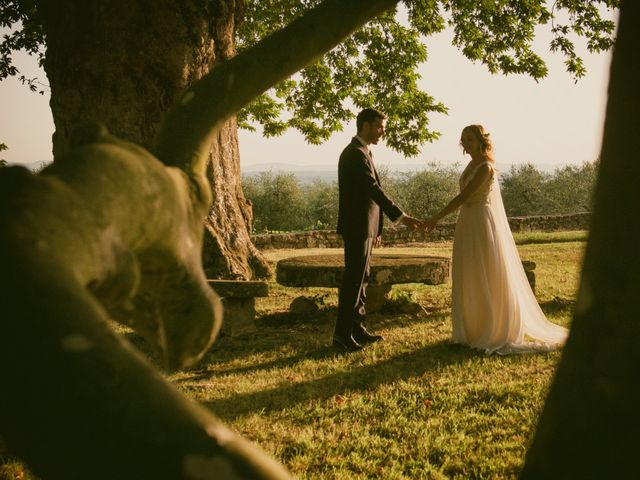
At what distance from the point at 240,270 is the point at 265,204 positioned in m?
37.5

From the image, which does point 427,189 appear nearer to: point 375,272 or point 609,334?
point 375,272

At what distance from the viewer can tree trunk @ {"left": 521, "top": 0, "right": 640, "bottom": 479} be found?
0.88 m

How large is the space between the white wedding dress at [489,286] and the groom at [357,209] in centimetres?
102

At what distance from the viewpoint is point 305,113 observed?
1748 cm

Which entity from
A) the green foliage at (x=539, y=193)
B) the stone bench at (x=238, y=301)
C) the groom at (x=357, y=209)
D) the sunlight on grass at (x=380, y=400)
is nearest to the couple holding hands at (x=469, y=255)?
the groom at (x=357, y=209)

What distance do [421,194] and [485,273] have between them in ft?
121

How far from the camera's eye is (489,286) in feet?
23.2

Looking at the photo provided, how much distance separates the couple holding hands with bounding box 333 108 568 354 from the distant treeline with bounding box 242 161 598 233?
1395 inches

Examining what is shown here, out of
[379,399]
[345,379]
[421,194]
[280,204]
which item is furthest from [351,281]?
[280,204]

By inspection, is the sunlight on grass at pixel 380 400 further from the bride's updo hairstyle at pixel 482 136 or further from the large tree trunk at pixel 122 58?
the large tree trunk at pixel 122 58

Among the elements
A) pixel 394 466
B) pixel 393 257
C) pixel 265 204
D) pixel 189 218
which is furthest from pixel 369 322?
pixel 265 204

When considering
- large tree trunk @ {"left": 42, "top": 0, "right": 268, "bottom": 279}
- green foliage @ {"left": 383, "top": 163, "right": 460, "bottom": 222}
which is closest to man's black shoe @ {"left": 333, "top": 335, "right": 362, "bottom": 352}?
large tree trunk @ {"left": 42, "top": 0, "right": 268, "bottom": 279}

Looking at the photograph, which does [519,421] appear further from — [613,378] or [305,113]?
[305,113]

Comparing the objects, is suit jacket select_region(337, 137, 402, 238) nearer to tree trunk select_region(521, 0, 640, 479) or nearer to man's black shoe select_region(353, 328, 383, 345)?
man's black shoe select_region(353, 328, 383, 345)
